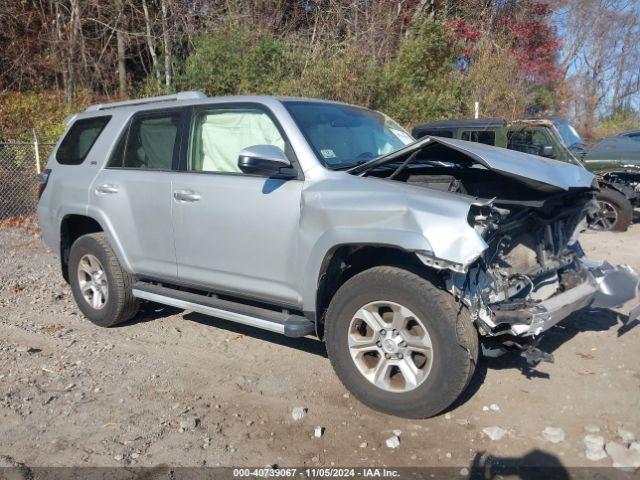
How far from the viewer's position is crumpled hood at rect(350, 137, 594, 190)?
3656 mm

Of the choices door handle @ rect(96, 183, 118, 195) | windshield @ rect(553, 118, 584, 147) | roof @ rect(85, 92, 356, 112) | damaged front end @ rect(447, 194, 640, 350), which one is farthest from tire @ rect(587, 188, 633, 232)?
door handle @ rect(96, 183, 118, 195)

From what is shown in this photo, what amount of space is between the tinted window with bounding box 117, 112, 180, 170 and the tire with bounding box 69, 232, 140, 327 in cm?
77

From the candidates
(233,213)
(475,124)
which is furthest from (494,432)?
(475,124)

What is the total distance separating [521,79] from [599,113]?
1450 centimetres

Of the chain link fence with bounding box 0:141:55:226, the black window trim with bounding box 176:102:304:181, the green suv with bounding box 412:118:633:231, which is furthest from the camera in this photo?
the chain link fence with bounding box 0:141:55:226

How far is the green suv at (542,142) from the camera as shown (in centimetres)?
958

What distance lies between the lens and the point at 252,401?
407cm

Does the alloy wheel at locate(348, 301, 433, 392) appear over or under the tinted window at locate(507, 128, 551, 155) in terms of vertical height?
under

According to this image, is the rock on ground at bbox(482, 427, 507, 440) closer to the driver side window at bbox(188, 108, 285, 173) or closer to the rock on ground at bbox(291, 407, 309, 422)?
the rock on ground at bbox(291, 407, 309, 422)

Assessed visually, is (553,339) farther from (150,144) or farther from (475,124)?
(475,124)

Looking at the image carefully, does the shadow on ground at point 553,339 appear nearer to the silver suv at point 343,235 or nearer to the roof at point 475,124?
the silver suv at point 343,235

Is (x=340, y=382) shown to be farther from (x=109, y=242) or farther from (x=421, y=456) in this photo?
(x=109, y=242)

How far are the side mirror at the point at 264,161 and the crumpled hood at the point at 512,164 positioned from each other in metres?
0.46

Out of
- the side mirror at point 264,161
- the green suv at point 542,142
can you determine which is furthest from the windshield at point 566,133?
the side mirror at point 264,161
